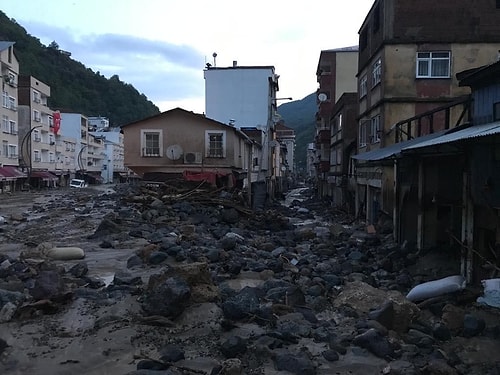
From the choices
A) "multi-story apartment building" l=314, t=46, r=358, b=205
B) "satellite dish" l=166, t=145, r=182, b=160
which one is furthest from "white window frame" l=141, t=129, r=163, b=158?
"multi-story apartment building" l=314, t=46, r=358, b=205

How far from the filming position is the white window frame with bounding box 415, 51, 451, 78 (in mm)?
22109

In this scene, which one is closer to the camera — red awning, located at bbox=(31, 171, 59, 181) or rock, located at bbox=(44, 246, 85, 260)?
rock, located at bbox=(44, 246, 85, 260)

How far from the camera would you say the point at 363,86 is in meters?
27.6

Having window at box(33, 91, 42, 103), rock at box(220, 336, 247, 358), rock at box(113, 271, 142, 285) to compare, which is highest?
window at box(33, 91, 42, 103)

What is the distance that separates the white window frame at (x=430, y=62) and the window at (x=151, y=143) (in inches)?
649

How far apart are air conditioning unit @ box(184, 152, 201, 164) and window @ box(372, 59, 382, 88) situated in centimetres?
1189

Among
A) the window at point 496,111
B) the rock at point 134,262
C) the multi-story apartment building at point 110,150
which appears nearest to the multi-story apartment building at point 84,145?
the multi-story apartment building at point 110,150

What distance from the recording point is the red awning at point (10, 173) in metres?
49.1

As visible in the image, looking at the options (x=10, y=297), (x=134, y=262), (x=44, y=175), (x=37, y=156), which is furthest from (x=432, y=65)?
(x=37, y=156)

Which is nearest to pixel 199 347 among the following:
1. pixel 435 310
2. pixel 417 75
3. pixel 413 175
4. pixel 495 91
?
pixel 435 310

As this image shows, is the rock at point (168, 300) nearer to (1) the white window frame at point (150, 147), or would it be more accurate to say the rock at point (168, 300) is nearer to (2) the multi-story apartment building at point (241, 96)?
(1) the white window frame at point (150, 147)

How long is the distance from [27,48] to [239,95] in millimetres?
70379

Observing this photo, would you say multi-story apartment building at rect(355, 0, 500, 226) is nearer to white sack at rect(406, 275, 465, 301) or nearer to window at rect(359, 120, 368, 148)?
window at rect(359, 120, 368, 148)

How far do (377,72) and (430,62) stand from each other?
8.03 ft
